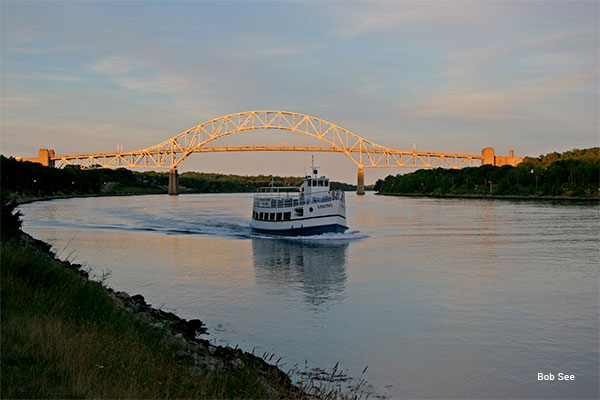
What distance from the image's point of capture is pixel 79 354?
7.84 m

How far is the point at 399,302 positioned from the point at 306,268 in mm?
10130

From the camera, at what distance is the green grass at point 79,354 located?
7.05m

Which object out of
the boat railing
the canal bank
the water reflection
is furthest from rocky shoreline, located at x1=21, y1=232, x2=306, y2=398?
the boat railing

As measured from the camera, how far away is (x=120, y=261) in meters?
31.9

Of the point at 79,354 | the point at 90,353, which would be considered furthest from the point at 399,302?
the point at 79,354

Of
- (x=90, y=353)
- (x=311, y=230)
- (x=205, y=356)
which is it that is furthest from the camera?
(x=311, y=230)

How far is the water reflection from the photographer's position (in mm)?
23109

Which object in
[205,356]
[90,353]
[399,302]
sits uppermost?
[90,353]

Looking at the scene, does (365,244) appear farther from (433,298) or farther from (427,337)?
(427,337)

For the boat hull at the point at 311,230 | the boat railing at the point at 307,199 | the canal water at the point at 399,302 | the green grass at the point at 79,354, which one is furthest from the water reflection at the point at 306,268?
the green grass at the point at 79,354

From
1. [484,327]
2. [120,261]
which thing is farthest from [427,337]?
[120,261]

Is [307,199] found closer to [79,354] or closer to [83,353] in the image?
[83,353]

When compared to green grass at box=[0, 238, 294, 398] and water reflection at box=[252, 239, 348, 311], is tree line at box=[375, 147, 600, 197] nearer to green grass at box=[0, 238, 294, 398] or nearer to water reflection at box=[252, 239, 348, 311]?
water reflection at box=[252, 239, 348, 311]

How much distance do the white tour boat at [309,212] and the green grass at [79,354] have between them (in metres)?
35.2
